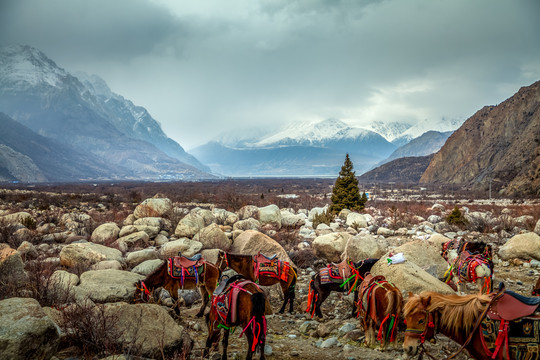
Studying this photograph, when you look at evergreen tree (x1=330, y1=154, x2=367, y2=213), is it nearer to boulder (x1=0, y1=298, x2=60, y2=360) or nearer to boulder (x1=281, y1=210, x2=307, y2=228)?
boulder (x1=281, y1=210, x2=307, y2=228)

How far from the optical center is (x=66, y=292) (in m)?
6.04

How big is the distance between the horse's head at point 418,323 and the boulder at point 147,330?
3.03 metres

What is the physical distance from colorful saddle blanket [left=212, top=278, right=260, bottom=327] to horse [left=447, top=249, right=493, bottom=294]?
5303 mm

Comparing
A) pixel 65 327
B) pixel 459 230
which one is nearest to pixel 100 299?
pixel 65 327

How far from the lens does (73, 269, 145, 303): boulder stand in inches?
262

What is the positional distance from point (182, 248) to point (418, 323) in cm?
857

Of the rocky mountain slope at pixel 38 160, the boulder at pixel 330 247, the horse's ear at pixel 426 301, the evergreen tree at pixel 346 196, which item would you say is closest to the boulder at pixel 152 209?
the boulder at pixel 330 247

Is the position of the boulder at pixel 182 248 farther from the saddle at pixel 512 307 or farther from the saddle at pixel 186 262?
the saddle at pixel 512 307

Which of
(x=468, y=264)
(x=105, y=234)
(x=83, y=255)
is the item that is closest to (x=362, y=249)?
(x=468, y=264)

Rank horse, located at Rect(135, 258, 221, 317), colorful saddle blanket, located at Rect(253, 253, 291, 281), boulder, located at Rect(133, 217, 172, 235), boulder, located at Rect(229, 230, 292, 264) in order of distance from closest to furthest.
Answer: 1. horse, located at Rect(135, 258, 221, 317)
2. colorful saddle blanket, located at Rect(253, 253, 291, 281)
3. boulder, located at Rect(229, 230, 292, 264)
4. boulder, located at Rect(133, 217, 172, 235)

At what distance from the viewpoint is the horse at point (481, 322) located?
11.8 feet

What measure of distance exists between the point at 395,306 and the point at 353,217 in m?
15.4

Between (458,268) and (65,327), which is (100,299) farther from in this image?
(458,268)

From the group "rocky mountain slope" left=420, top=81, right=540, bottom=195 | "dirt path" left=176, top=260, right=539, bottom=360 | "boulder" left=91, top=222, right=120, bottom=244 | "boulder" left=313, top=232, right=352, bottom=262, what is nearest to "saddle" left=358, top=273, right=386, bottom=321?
"dirt path" left=176, top=260, right=539, bottom=360
